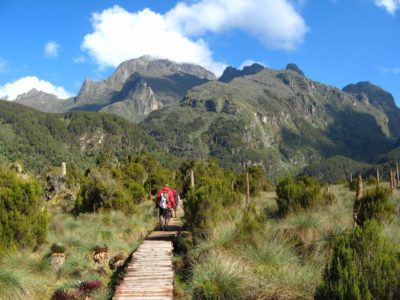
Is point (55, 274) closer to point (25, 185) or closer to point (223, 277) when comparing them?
point (25, 185)

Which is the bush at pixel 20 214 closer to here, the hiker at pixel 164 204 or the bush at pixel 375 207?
the hiker at pixel 164 204

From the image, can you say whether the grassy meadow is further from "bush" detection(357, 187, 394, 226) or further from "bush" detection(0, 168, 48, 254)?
"bush" detection(0, 168, 48, 254)

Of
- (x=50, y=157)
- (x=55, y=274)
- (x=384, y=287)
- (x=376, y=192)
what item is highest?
(x=50, y=157)

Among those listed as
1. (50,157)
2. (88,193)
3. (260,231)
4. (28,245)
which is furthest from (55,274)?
(50,157)

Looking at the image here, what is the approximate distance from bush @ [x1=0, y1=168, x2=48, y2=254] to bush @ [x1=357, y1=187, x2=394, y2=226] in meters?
10.2


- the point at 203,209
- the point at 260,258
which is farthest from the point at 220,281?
the point at 203,209

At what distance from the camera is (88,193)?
25.5 metres

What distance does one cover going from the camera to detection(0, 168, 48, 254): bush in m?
13.1

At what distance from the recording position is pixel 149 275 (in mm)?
10430

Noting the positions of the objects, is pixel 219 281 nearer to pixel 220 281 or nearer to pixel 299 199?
pixel 220 281

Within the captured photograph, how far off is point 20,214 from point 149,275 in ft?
18.7

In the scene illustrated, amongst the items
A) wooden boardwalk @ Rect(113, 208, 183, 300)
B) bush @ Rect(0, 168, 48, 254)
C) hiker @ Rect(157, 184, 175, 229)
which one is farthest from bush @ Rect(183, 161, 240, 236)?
bush @ Rect(0, 168, 48, 254)

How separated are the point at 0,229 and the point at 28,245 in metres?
1.24

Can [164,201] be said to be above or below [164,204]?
above
